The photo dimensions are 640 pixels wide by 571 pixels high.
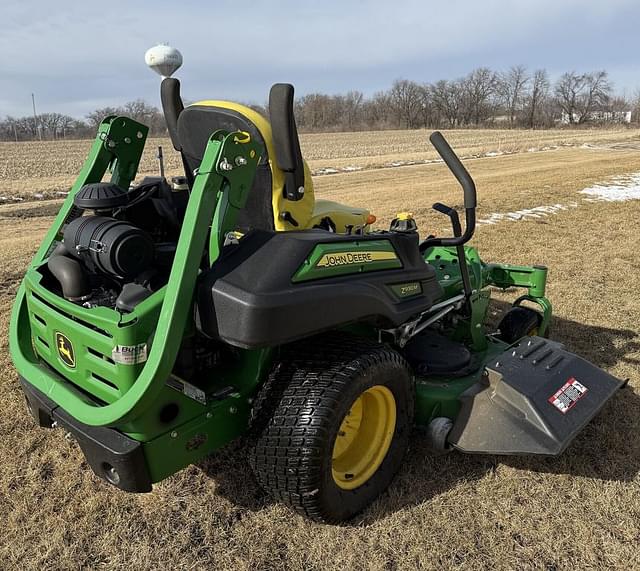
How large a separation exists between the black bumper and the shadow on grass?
0.66 metres

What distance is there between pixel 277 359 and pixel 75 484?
1.17m

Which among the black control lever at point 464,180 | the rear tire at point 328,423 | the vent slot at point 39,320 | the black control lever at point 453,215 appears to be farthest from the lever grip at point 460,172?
the vent slot at point 39,320

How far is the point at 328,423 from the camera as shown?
7.25 feet

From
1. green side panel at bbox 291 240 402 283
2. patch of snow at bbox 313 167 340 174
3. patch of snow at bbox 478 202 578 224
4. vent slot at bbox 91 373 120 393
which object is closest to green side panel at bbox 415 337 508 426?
green side panel at bbox 291 240 402 283

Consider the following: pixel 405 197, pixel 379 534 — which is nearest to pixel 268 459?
pixel 379 534

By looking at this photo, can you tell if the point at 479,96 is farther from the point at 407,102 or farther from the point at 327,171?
the point at 327,171

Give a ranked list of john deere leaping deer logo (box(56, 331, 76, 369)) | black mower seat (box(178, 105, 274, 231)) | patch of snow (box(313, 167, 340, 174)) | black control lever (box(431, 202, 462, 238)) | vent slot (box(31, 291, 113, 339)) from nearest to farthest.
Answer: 1. vent slot (box(31, 291, 113, 339))
2. john deere leaping deer logo (box(56, 331, 76, 369))
3. black mower seat (box(178, 105, 274, 231))
4. black control lever (box(431, 202, 462, 238))
5. patch of snow (box(313, 167, 340, 174))

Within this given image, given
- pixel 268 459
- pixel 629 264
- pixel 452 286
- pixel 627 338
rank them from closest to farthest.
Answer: pixel 268 459 → pixel 452 286 → pixel 627 338 → pixel 629 264

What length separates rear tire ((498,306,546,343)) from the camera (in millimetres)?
3820

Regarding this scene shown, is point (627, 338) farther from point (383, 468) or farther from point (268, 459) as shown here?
point (268, 459)

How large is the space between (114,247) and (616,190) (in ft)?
39.3

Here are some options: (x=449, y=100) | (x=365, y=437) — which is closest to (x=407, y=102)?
(x=449, y=100)

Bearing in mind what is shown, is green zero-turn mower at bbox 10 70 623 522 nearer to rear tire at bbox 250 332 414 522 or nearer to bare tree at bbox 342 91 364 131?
rear tire at bbox 250 332 414 522

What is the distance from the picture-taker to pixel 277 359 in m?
2.46
